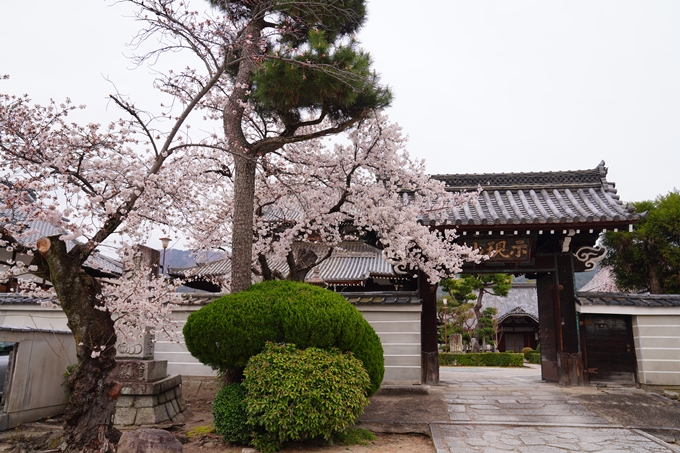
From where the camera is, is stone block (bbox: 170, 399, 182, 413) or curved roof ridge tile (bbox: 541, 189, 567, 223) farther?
curved roof ridge tile (bbox: 541, 189, 567, 223)

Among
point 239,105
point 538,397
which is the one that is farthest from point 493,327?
Result: point 239,105

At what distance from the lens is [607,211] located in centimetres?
1020

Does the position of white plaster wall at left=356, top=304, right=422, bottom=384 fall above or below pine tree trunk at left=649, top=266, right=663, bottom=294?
below

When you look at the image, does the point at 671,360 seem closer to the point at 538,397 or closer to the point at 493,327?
the point at 538,397

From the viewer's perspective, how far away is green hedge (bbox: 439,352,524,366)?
25.0 meters

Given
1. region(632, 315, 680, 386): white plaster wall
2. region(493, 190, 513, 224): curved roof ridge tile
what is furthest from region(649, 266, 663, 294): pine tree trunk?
region(493, 190, 513, 224): curved roof ridge tile

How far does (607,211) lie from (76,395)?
34.1ft

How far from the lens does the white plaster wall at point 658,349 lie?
9.77 meters

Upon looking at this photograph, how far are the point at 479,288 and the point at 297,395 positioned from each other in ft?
72.8

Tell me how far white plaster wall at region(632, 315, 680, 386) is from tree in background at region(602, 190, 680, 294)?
598 cm

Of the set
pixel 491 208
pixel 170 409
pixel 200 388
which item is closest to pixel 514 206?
pixel 491 208

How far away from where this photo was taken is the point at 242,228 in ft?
24.6

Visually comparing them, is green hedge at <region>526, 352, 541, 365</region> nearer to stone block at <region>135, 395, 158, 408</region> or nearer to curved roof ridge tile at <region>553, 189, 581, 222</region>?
curved roof ridge tile at <region>553, 189, 581, 222</region>

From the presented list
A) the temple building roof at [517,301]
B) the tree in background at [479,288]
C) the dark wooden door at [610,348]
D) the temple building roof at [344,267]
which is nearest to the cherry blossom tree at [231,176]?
the dark wooden door at [610,348]
